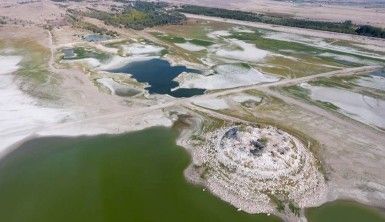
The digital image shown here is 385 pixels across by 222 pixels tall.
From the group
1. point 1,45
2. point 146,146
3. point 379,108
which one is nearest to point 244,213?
point 146,146

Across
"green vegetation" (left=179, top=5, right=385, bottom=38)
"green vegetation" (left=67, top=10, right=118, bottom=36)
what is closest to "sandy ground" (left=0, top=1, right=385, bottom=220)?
"green vegetation" (left=67, top=10, right=118, bottom=36)

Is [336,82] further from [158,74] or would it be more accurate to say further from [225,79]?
[158,74]

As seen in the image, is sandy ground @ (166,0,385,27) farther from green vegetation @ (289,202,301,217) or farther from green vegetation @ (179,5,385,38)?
green vegetation @ (289,202,301,217)

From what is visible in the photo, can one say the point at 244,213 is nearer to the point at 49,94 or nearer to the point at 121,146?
the point at 121,146

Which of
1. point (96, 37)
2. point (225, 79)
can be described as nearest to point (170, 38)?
point (96, 37)

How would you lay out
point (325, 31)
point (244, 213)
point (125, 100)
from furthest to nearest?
point (325, 31)
point (125, 100)
point (244, 213)
